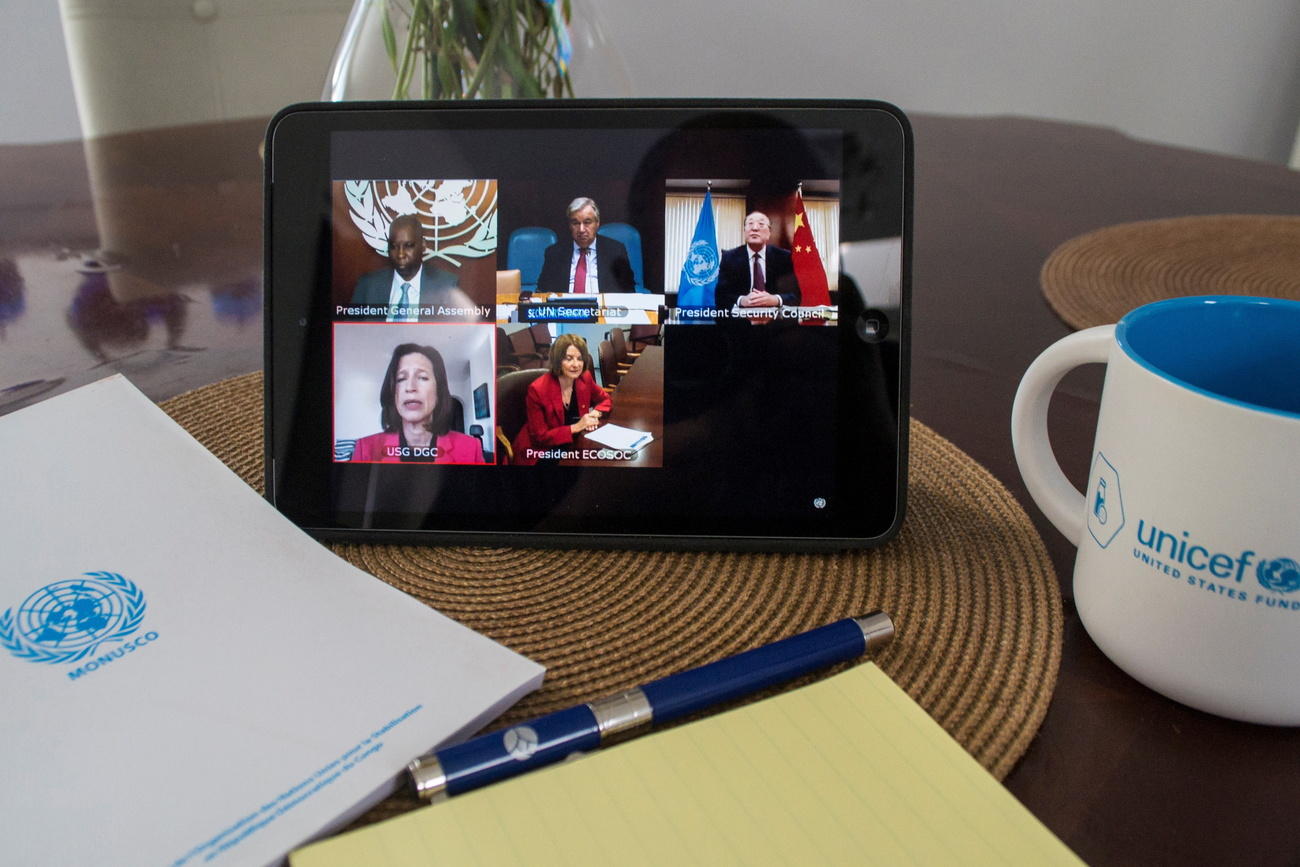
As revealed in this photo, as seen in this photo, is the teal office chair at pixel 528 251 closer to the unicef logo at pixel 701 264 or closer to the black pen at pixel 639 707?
the unicef logo at pixel 701 264

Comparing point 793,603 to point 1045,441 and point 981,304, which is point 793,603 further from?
point 981,304

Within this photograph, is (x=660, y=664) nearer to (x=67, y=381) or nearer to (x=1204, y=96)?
(x=67, y=381)

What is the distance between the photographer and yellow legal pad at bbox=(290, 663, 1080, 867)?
0.31 m

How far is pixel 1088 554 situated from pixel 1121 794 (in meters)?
0.10

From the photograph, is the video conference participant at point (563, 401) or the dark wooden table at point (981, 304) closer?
the dark wooden table at point (981, 304)

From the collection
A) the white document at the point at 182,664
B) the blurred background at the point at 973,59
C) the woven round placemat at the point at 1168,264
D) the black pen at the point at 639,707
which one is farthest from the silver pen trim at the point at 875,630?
the blurred background at the point at 973,59

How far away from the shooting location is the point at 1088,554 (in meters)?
0.42

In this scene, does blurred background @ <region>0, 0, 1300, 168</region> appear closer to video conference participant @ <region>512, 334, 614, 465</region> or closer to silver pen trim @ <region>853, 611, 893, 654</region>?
video conference participant @ <region>512, 334, 614, 465</region>

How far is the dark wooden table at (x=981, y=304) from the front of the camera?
0.35m

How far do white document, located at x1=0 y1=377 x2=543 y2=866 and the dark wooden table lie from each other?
153 millimetres

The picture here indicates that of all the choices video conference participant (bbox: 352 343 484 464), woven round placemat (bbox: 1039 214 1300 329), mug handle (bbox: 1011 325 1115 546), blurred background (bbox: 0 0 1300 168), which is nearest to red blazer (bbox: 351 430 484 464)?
video conference participant (bbox: 352 343 484 464)

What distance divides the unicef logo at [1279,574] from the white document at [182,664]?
26 centimetres

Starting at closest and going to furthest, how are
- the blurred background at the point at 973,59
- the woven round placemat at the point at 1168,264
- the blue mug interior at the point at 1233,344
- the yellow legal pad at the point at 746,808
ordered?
the yellow legal pad at the point at 746,808 < the blue mug interior at the point at 1233,344 < the woven round placemat at the point at 1168,264 < the blurred background at the point at 973,59

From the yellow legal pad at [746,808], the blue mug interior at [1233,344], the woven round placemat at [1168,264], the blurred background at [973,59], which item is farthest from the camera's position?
the blurred background at [973,59]
